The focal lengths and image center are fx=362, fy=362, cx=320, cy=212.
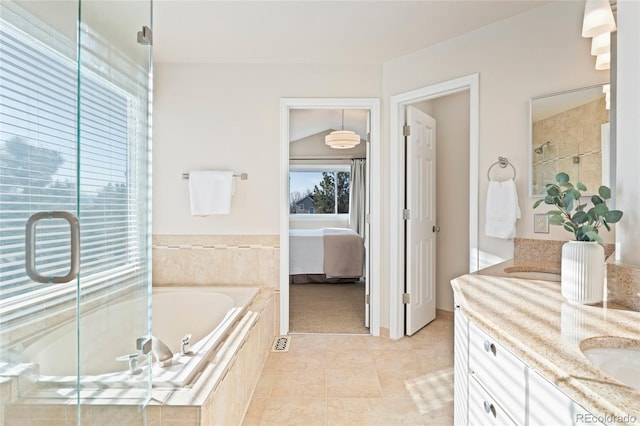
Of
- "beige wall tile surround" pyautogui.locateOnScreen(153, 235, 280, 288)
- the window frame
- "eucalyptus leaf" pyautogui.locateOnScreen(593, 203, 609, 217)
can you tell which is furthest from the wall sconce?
the window frame

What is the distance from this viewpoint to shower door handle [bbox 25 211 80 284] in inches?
33.5

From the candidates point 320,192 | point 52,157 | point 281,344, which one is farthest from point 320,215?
point 52,157

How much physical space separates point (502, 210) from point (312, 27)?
1.75 m

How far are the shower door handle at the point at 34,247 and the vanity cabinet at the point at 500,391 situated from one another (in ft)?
3.75

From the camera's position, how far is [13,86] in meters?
0.83

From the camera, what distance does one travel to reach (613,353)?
0.88 metres

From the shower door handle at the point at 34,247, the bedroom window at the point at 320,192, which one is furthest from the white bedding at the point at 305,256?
the shower door handle at the point at 34,247

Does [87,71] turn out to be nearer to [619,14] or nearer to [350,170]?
[619,14]

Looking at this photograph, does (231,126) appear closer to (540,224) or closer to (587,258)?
(540,224)

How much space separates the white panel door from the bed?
158cm

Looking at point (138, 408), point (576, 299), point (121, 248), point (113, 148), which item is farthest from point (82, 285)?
point (576, 299)

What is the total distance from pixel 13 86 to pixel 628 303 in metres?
1.80

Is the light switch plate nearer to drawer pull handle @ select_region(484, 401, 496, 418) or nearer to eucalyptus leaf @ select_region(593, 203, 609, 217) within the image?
eucalyptus leaf @ select_region(593, 203, 609, 217)

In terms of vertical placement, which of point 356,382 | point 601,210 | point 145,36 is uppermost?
point 145,36
